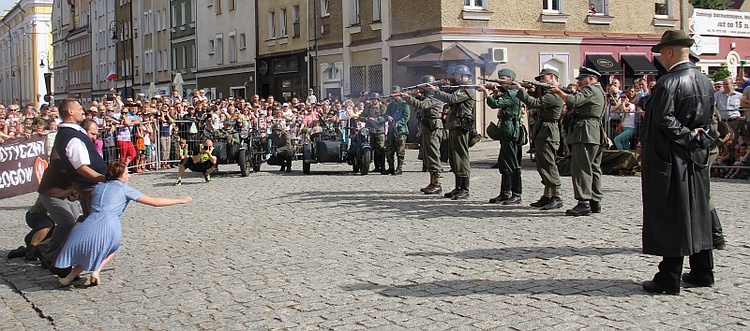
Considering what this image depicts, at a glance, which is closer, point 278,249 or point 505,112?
point 278,249

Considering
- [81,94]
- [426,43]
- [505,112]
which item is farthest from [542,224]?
[81,94]

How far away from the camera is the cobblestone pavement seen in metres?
6.44

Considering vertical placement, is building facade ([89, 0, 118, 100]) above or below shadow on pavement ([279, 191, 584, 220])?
above

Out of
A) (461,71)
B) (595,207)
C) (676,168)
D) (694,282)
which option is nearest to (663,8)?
(461,71)

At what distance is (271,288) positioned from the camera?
752 cm

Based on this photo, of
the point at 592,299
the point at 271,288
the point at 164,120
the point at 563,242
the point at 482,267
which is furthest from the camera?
the point at 164,120

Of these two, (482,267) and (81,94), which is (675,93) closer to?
(482,267)

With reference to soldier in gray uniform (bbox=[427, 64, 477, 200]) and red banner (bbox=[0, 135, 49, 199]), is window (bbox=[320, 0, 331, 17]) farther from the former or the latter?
soldier in gray uniform (bbox=[427, 64, 477, 200])

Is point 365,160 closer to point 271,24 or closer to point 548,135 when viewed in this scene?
point 548,135

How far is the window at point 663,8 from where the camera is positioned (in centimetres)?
3544

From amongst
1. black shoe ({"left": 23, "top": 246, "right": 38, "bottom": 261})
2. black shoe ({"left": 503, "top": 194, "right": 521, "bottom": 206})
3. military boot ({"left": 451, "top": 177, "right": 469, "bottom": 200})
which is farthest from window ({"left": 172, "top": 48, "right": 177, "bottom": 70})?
black shoe ({"left": 23, "top": 246, "right": 38, "bottom": 261})

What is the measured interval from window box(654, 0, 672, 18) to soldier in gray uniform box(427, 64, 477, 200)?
24.2 meters

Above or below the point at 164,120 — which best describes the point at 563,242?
below

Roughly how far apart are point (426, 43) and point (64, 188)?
22833 mm
